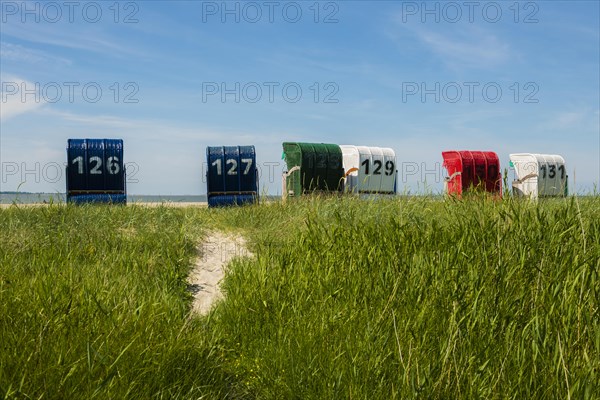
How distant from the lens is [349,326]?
357 centimetres

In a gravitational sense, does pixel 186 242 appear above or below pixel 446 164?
below

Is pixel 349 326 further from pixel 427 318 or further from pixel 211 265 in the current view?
pixel 211 265

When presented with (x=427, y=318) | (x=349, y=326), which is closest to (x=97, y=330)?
(x=349, y=326)

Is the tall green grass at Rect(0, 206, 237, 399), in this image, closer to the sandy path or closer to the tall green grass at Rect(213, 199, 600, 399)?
the sandy path

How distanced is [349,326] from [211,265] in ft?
13.4

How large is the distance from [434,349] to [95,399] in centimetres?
177

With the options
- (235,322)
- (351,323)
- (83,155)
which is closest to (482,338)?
(351,323)

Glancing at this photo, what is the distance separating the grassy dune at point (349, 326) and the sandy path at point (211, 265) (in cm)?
33

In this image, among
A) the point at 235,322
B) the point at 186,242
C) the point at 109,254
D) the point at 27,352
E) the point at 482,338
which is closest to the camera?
the point at 27,352

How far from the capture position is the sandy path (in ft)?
20.7

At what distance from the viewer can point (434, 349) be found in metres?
3.11

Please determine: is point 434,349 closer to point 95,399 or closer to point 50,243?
point 95,399

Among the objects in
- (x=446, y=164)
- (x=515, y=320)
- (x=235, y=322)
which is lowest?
(x=235, y=322)

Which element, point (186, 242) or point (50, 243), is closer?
point (50, 243)
